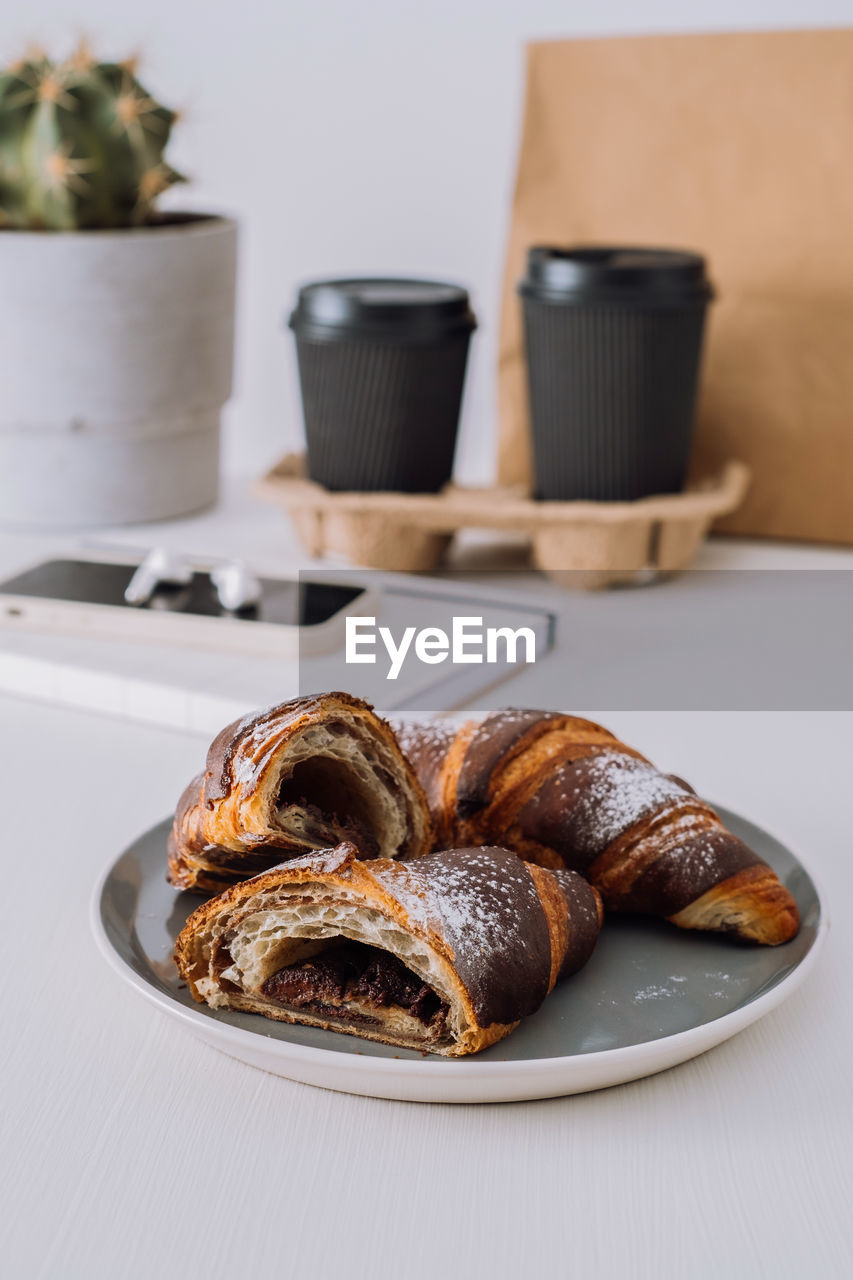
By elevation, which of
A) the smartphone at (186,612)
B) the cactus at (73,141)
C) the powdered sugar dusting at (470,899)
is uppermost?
the cactus at (73,141)

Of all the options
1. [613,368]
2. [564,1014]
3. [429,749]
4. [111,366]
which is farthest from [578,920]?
[111,366]

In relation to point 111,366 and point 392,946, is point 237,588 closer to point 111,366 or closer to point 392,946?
point 111,366

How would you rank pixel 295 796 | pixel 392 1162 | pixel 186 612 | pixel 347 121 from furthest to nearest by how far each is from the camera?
pixel 347 121, pixel 186 612, pixel 295 796, pixel 392 1162

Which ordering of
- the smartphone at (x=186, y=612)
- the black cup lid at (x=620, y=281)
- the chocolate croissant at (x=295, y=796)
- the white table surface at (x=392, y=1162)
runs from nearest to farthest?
the white table surface at (x=392, y=1162) < the chocolate croissant at (x=295, y=796) < the smartphone at (x=186, y=612) < the black cup lid at (x=620, y=281)

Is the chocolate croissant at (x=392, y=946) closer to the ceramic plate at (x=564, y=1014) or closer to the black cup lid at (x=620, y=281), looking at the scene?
the ceramic plate at (x=564, y=1014)

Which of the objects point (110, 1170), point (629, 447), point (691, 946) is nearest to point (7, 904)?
point (110, 1170)

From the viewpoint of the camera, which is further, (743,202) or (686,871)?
(743,202)

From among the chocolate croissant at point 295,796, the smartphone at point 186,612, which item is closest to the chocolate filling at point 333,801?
the chocolate croissant at point 295,796
